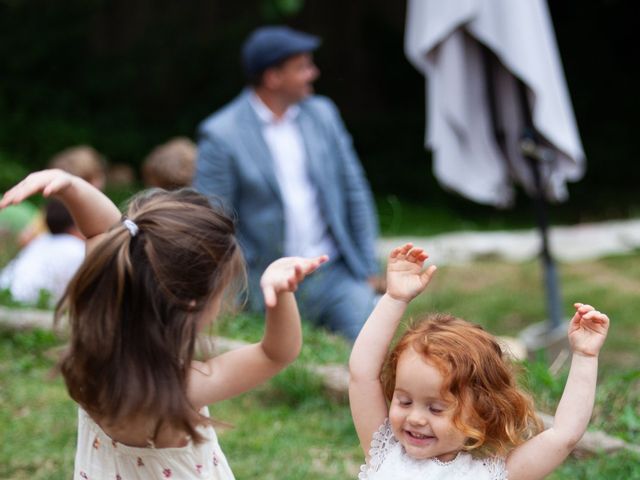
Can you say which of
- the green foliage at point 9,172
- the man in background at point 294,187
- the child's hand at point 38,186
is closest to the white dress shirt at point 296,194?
the man in background at point 294,187

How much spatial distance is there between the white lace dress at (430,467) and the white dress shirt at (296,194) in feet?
10.8

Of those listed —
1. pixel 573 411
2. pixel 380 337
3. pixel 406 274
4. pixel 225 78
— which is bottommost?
pixel 225 78

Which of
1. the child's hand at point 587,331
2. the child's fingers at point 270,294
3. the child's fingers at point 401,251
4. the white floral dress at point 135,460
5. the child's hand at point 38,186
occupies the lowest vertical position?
the white floral dress at point 135,460

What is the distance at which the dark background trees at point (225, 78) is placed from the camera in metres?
13.1

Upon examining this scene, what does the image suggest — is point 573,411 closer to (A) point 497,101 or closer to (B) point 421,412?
(B) point 421,412

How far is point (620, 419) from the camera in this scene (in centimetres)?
375

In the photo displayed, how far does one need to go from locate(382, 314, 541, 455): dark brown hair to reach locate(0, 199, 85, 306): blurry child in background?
366cm

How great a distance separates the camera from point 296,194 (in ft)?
18.8

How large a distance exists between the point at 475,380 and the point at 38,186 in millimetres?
1083

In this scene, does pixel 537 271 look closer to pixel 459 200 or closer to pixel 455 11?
pixel 455 11

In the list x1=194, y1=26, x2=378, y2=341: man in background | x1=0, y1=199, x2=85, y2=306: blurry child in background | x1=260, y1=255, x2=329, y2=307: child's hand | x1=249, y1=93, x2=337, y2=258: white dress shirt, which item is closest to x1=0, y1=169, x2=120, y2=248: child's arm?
x1=260, y1=255, x2=329, y2=307: child's hand

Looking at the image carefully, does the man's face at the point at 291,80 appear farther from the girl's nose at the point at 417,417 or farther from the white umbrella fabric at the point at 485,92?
the girl's nose at the point at 417,417

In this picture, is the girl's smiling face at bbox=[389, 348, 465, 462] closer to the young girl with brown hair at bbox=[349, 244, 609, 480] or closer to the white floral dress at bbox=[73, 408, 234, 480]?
the young girl with brown hair at bbox=[349, 244, 609, 480]

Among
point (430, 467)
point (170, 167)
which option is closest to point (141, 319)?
point (430, 467)
